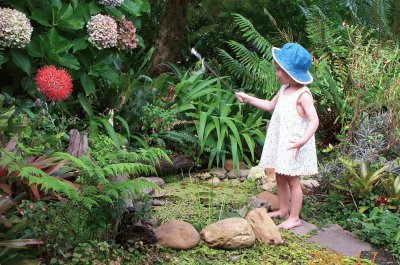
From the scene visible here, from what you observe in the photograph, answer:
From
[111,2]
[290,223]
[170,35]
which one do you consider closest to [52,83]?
[111,2]

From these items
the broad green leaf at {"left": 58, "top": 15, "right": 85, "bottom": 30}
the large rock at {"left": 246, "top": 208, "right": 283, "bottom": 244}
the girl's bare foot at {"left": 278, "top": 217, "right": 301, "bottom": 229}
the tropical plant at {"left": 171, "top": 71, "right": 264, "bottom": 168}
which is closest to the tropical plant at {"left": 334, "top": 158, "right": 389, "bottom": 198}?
the girl's bare foot at {"left": 278, "top": 217, "right": 301, "bottom": 229}

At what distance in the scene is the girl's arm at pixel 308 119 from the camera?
15.7 ft

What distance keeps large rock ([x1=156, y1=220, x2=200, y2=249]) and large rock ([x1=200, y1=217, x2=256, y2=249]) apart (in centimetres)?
9

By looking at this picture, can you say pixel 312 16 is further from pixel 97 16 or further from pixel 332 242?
pixel 332 242

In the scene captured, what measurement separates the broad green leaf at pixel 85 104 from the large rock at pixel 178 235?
2.04m

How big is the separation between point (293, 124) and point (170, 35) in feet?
11.6

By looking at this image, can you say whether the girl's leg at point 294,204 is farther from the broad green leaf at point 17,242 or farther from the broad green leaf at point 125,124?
the broad green leaf at point 17,242

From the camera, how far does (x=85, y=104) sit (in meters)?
6.11

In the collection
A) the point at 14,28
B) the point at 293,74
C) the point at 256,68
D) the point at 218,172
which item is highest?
the point at 293,74

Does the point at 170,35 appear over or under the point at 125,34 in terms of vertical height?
under

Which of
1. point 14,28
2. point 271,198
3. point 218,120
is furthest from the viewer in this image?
point 218,120

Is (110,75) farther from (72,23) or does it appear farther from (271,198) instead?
(271,198)

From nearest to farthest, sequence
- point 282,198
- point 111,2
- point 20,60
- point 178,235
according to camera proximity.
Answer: point 178,235 < point 282,198 < point 20,60 < point 111,2

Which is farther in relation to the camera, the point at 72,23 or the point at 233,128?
the point at 233,128
